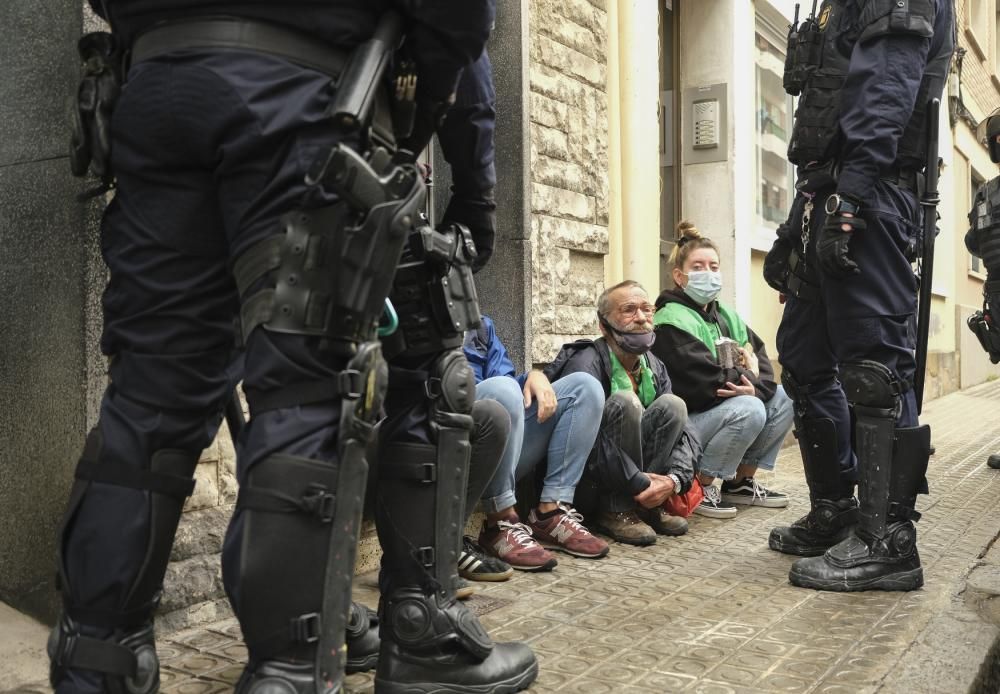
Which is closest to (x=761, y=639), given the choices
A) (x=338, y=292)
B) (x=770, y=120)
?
(x=338, y=292)

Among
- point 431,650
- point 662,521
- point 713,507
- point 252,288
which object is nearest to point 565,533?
point 662,521

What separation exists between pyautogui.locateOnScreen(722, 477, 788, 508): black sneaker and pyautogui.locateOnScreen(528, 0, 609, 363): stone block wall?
1.12 m

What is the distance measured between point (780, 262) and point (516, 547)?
57.3 inches

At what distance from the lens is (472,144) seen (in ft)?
7.77

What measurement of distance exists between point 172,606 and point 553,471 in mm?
1743

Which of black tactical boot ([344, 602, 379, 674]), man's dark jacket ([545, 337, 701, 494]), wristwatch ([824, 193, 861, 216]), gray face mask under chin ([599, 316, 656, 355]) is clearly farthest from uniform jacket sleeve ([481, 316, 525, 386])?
black tactical boot ([344, 602, 379, 674])

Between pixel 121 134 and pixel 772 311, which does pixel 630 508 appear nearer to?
pixel 121 134

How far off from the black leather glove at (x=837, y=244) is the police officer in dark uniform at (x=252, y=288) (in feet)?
6.02

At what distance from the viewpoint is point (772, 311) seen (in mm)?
8055

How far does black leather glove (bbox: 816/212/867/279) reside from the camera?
11.1 feet

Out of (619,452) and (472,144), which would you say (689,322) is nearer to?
(619,452)

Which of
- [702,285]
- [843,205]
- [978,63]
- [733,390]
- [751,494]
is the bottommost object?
[751,494]

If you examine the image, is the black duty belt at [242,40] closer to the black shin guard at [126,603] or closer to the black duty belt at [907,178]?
the black shin guard at [126,603]

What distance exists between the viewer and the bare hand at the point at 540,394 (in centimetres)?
404
